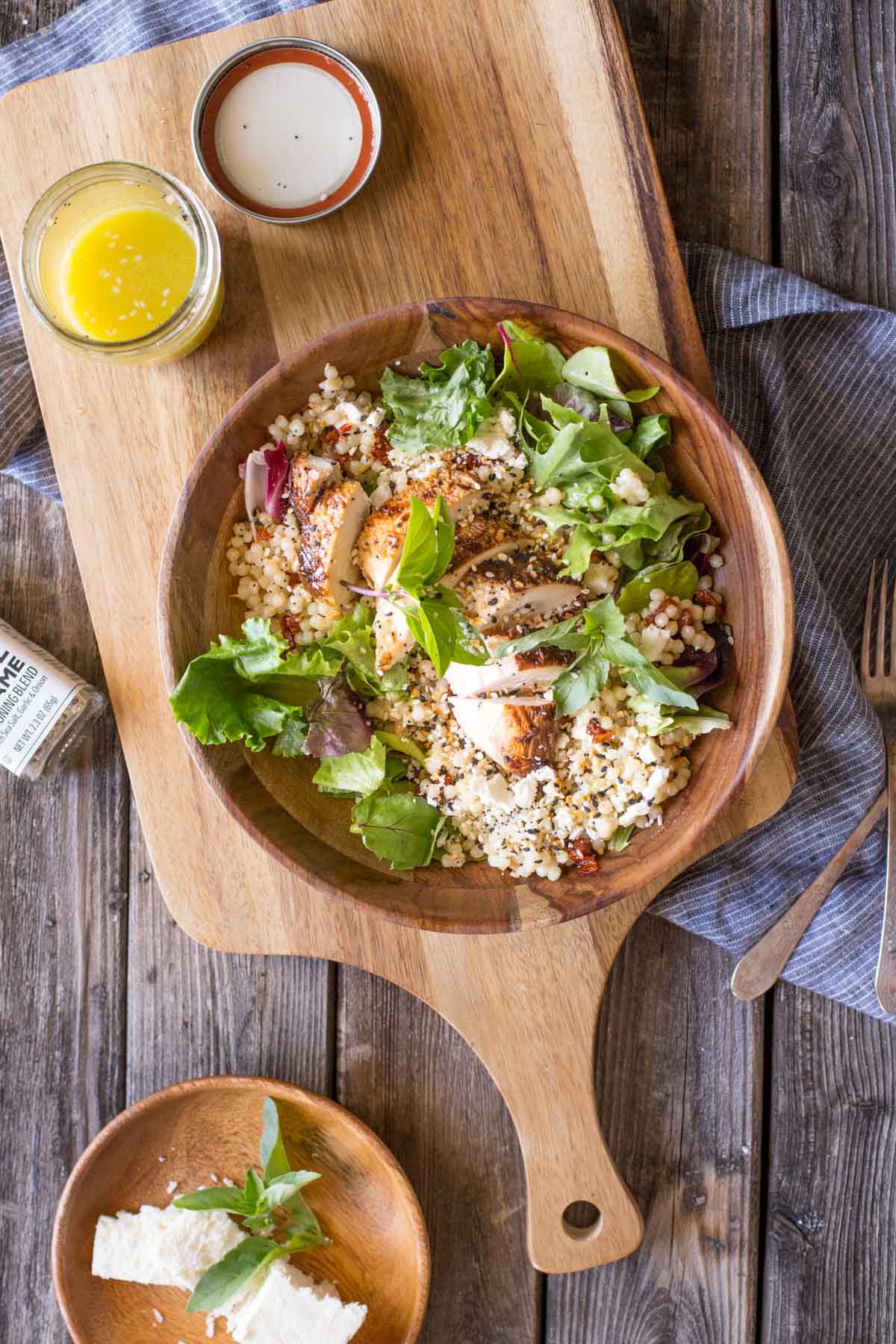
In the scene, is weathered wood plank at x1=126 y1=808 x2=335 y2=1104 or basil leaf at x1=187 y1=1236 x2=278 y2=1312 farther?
weathered wood plank at x1=126 y1=808 x2=335 y2=1104

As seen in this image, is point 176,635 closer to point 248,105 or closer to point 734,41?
point 248,105

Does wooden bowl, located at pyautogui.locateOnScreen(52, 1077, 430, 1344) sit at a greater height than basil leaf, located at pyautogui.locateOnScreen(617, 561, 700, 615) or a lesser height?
lesser

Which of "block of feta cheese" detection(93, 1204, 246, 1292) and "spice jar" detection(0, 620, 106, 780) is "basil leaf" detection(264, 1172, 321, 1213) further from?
"spice jar" detection(0, 620, 106, 780)

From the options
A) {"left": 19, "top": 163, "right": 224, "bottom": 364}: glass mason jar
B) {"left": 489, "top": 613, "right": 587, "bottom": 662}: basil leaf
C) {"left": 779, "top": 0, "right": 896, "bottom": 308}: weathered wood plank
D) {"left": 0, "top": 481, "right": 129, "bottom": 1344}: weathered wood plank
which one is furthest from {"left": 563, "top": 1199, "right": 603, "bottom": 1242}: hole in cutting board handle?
{"left": 779, "top": 0, "right": 896, "bottom": 308}: weathered wood plank

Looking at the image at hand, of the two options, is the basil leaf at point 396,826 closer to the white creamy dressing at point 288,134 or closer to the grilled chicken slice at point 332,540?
the grilled chicken slice at point 332,540

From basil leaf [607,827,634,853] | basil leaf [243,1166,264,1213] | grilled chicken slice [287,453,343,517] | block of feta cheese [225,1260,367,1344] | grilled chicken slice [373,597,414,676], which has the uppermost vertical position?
grilled chicken slice [287,453,343,517]

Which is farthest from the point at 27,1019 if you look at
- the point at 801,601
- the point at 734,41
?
the point at 734,41
